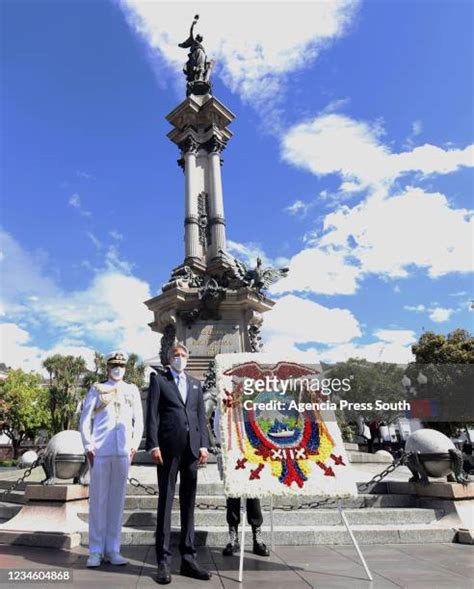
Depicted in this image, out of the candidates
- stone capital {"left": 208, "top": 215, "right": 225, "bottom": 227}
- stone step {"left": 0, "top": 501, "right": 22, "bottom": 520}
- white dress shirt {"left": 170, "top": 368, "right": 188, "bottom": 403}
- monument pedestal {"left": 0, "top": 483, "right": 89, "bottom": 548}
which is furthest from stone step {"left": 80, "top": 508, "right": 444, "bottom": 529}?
stone capital {"left": 208, "top": 215, "right": 225, "bottom": 227}

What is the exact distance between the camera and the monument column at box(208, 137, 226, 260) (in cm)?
1653

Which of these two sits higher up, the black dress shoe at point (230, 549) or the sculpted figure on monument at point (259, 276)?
the sculpted figure on monument at point (259, 276)

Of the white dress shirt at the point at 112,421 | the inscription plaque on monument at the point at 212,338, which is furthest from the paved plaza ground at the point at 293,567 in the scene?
the inscription plaque on monument at the point at 212,338

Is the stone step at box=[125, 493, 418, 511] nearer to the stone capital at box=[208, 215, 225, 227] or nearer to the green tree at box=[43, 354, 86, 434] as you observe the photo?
the stone capital at box=[208, 215, 225, 227]

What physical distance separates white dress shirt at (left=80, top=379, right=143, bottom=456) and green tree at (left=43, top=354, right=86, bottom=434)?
3549 cm

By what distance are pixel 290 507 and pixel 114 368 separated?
3428 mm

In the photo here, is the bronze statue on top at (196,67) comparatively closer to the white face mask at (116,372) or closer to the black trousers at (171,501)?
the white face mask at (116,372)

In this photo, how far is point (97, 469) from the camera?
4734mm

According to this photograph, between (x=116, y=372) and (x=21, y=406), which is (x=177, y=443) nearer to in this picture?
(x=116, y=372)

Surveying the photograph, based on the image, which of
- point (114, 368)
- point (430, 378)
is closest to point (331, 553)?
point (114, 368)

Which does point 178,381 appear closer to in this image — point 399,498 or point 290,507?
point 290,507

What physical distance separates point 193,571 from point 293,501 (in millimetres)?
2979

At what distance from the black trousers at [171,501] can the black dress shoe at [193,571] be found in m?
0.06

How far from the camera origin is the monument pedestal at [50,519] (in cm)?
545
